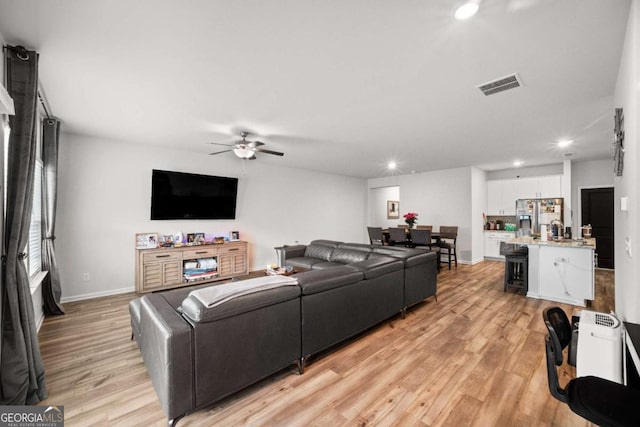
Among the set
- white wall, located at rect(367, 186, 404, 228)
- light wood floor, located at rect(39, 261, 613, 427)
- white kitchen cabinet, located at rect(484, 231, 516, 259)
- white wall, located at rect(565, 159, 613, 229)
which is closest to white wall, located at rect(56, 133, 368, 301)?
light wood floor, located at rect(39, 261, 613, 427)

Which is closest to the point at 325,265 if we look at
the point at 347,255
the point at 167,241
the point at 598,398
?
the point at 347,255

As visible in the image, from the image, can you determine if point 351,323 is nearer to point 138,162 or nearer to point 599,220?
point 138,162

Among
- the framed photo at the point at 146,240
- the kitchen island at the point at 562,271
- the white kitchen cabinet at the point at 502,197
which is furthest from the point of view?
the white kitchen cabinet at the point at 502,197

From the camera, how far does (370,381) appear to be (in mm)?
2092

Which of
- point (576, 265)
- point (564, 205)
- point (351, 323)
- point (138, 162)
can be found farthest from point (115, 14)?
point (564, 205)

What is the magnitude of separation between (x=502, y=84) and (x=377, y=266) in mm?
2143

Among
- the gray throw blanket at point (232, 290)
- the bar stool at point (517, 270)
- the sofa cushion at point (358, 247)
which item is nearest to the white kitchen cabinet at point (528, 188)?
the bar stool at point (517, 270)

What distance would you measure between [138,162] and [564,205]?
9015 millimetres

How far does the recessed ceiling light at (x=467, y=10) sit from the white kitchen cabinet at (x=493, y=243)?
6.91m

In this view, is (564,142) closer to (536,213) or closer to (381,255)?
(536,213)

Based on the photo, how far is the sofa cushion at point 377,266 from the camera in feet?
9.06

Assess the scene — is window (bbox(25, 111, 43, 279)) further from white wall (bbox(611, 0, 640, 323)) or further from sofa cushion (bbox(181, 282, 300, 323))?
white wall (bbox(611, 0, 640, 323))

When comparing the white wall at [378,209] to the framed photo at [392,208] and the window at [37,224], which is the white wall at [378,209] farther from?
the window at [37,224]

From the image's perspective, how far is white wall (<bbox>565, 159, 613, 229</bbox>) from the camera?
19.2ft
